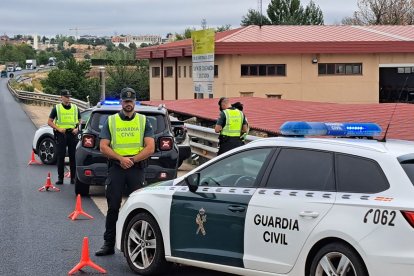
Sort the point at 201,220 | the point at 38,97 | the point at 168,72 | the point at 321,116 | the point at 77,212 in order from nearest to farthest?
the point at 201,220, the point at 77,212, the point at 321,116, the point at 38,97, the point at 168,72

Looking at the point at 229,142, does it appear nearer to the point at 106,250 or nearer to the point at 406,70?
the point at 106,250

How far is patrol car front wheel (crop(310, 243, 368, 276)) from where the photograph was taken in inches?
226

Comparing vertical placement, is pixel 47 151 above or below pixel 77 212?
above

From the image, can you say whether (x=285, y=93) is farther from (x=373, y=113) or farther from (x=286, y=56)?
(x=373, y=113)

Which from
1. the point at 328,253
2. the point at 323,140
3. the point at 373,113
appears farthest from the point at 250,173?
the point at 373,113

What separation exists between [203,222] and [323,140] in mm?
1377

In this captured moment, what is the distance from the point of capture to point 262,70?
Result: 4566 centimetres

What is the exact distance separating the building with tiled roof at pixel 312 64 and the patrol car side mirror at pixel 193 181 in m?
36.8

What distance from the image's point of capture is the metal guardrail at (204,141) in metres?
17.8

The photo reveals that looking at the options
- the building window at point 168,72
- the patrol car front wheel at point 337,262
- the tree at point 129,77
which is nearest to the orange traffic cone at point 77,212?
the patrol car front wheel at point 337,262

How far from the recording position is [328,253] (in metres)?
5.98

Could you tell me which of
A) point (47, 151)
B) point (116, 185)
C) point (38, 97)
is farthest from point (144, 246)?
point (38, 97)

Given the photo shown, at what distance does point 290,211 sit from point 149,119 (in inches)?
280

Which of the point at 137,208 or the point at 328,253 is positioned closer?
the point at 328,253
